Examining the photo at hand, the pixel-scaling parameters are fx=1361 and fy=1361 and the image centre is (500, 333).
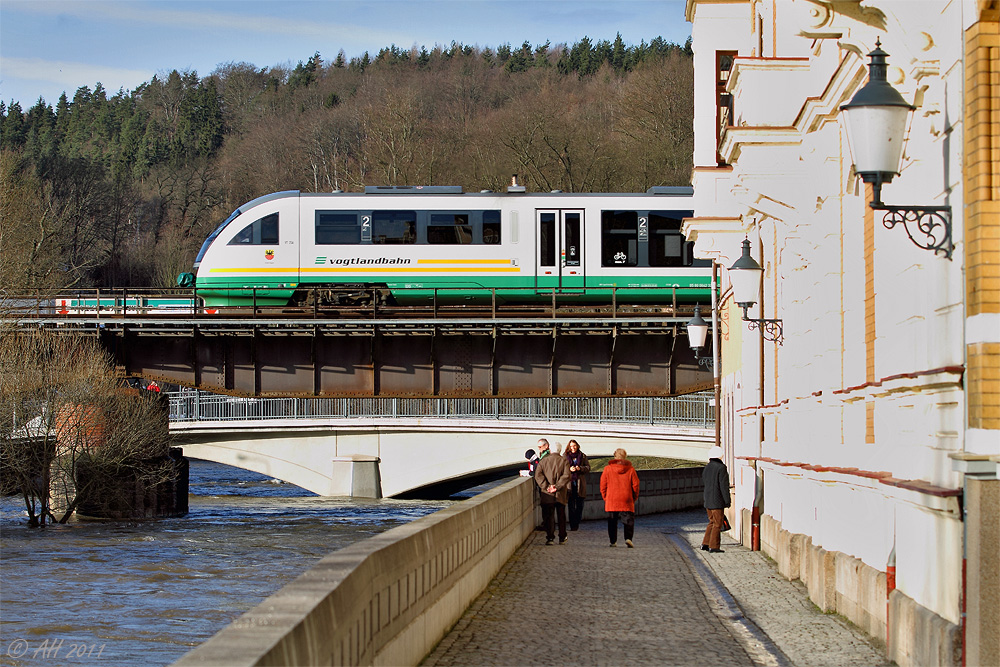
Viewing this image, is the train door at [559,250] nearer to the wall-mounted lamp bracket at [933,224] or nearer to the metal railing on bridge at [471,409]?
the metal railing on bridge at [471,409]

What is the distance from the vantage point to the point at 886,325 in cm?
1100

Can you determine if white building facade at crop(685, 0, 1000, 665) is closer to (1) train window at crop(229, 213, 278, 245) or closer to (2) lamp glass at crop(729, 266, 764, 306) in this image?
(2) lamp glass at crop(729, 266, 764, 306)

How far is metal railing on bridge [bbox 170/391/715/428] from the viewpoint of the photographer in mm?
50344

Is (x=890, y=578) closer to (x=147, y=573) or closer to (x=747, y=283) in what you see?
(x=747, y=283)

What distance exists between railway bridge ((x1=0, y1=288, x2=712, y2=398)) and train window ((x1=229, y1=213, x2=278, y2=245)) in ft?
11.0

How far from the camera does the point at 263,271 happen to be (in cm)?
4000

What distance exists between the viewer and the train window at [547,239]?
40.2 metres

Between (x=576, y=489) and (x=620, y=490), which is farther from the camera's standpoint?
(x=576, y=489)

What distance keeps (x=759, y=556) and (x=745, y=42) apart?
10812 millimetres

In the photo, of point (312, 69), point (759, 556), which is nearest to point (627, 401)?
point (759, 556)

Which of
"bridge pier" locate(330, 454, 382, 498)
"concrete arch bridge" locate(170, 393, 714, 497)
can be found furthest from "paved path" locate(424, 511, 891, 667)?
"bridge pier" locate(330, 454, 382, 498)

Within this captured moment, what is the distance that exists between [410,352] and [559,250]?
629 centimetres

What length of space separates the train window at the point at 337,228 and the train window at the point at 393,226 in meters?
0.59

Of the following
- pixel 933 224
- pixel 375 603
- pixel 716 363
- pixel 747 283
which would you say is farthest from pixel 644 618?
pixel 716 363
